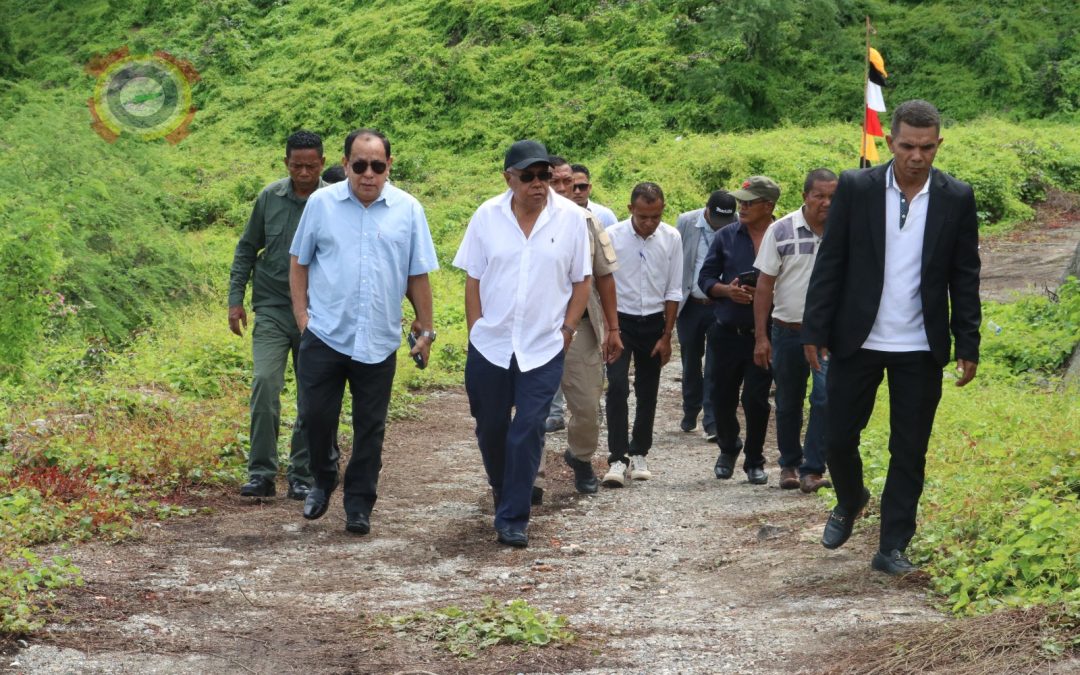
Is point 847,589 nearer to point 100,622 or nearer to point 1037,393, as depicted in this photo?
point 100,622

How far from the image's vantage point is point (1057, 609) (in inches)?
180

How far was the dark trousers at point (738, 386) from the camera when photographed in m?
8.48

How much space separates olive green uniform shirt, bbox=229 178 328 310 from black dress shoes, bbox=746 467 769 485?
10.7ft

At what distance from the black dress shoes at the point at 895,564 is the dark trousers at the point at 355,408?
2.73 meters

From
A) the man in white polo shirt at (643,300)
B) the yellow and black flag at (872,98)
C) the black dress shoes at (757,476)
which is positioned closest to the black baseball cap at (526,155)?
the man in white polo shirt at (643,300)

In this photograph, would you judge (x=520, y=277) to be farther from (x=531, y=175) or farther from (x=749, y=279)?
(x=749, y=279)

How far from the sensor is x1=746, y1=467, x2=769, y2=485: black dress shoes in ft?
28.0

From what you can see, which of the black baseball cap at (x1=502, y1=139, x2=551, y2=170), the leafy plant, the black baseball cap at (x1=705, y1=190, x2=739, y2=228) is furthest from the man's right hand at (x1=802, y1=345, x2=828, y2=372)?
the black baseball cap at (x1=705, y1=190, x2=739, y2=228)

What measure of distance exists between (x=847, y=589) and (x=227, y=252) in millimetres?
14844

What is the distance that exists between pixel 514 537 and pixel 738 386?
2532mm

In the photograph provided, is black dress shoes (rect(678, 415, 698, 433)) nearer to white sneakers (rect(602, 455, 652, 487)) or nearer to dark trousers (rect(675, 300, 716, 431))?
dark trousers (rect(675, 300, 716, 431))

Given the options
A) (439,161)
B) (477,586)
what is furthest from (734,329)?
(439,161)

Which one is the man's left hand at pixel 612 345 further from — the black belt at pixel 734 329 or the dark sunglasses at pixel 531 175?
the dark sunglasses at pixel 531 175

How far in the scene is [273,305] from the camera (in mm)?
7805
